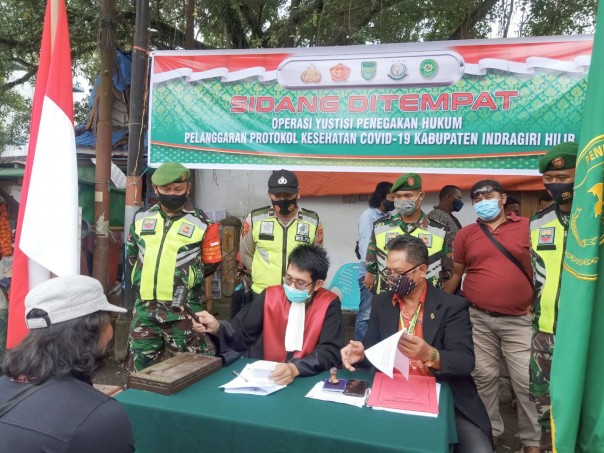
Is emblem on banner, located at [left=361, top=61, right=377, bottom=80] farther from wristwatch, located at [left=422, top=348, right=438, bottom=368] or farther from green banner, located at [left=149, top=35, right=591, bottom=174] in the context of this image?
wristwatch, located at [left=422, top=348, right=438, bottom=368]

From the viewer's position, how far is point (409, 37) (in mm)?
6395

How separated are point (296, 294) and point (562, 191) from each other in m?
1.52

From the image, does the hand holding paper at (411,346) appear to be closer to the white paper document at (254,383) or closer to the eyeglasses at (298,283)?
the white paper document at (254,383)

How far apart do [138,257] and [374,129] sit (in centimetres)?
199

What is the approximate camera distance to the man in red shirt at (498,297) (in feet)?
10.6

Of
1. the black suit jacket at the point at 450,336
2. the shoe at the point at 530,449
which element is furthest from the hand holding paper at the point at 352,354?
the shoe at the point at 530,449

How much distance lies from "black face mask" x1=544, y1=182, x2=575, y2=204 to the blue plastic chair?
3.41 metres

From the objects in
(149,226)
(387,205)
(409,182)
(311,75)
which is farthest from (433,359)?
(387,205)

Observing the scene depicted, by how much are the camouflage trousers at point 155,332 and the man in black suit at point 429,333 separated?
1.29 meters

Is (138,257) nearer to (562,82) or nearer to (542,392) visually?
(542,392)

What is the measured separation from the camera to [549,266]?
2.57m

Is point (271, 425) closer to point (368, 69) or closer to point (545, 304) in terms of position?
point (545, 304)

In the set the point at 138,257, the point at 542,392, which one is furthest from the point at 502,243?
the point at 138,257

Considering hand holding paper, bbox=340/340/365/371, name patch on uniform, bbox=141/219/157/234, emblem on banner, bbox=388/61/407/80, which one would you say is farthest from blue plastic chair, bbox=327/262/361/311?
hand holding paper, bbox=340/340/365/371
